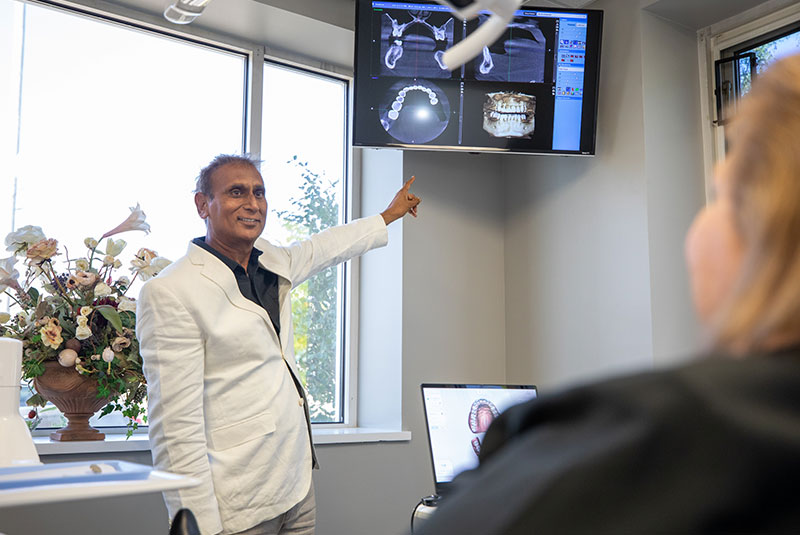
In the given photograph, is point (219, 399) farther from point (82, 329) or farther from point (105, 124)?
point (105, 124)

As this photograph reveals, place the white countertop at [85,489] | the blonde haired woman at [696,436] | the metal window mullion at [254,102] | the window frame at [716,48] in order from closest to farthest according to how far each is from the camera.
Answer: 1. the blonde haired woman at [696,436]
2. the white countertop at [85,489]
3. the window frame at [716,48]
4. the metal window mullion at [254,102]

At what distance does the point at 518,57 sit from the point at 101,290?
67.6 inches

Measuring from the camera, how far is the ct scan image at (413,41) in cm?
293

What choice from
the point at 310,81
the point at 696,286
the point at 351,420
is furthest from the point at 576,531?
the point at 310,81

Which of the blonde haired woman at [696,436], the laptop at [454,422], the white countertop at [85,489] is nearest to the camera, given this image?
the blonde haired woman at [696,436]

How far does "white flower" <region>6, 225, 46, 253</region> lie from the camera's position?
2344 millimetres

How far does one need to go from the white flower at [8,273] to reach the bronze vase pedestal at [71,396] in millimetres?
272

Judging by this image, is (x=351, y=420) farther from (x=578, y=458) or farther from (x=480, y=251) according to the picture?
(x=578, y=458)

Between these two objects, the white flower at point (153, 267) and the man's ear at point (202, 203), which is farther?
the white flower at point (153, 267)

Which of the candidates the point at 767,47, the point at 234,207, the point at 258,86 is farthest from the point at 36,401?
the point at 767,47

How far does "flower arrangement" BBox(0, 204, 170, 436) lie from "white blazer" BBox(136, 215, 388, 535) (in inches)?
13.5

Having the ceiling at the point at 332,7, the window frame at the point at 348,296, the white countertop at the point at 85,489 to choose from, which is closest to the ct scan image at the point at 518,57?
the ceiling at the point at 332,7

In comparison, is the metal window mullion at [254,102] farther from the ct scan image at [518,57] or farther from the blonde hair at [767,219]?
the blonde hair at [767,219]

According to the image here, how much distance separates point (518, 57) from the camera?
300 centimetres
